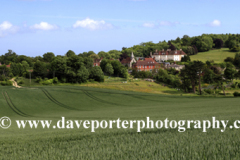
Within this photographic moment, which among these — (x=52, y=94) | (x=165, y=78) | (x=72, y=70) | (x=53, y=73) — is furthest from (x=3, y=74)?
(x=165, y=78)

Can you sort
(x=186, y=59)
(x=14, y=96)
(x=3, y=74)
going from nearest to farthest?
1. (x=14, y=96)
2. (x=3, y=74)
3. (x=186, y=59)

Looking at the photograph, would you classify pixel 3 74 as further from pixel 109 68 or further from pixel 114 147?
pixel 114 147

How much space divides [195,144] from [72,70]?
86620 mm

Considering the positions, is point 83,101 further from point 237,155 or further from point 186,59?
point 186,59

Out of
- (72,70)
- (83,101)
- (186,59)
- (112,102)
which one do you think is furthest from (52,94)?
(186,59)

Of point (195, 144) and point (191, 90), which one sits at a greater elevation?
point (195, 144)

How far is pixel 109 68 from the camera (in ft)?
401

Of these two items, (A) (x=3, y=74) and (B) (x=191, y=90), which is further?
(A) (x=3, y=74)

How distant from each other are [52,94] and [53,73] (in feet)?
132

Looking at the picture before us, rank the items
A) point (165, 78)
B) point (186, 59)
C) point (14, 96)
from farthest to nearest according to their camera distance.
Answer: point (186, 59), point (165, 78), point (14, 96)

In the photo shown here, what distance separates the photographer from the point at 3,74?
8831cm

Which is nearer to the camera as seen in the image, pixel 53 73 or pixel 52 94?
pixel 52 94

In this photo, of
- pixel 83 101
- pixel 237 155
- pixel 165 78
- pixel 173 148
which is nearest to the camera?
pixel 237 155

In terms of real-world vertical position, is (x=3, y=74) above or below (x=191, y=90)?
above
